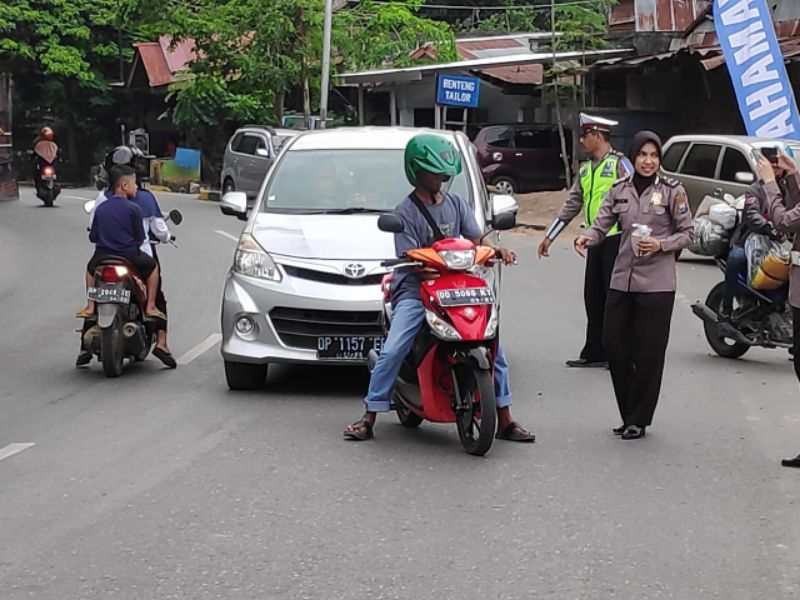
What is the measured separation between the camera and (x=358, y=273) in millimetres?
8828

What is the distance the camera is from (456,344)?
23.5 ft

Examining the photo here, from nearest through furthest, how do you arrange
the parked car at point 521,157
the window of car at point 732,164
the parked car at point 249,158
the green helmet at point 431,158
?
1. the green helmet at point 431,158
2. the window of car at point 732,164
3. the parked car at point 249,158
4. the parked car at point 521,157

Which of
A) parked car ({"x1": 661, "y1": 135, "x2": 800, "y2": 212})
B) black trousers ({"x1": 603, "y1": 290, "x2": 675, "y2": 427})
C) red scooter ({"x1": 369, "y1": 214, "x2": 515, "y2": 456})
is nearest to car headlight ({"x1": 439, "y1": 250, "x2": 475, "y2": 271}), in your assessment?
red scooter ({"x1": 369, "y1": 214, "x2": 515, "y2": 456})

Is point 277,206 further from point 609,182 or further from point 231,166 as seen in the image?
point 231,166

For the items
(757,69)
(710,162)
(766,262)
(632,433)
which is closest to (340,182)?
(632,433)

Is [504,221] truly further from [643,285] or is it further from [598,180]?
[598,180]

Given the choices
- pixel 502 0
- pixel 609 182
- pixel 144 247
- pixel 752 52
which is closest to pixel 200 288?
pixel 144 247

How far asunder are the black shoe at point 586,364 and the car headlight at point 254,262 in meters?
2.79

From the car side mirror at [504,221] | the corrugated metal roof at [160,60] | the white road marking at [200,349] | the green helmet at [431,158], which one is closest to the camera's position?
the green helmet at [431,158]

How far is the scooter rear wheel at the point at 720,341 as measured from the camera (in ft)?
36.1

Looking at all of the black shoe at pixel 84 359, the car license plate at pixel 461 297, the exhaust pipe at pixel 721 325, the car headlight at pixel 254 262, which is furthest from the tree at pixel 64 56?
the car license plate at pixel 461 297

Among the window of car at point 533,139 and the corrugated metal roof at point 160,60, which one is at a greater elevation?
the corrugated metal roof at point 160,60

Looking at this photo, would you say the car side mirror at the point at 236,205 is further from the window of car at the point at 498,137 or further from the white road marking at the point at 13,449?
the window of car at the point at 498,137

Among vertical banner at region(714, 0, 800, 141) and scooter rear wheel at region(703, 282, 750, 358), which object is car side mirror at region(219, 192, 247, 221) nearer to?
scooter rear wheel at region(703, 282, 750, 358)
